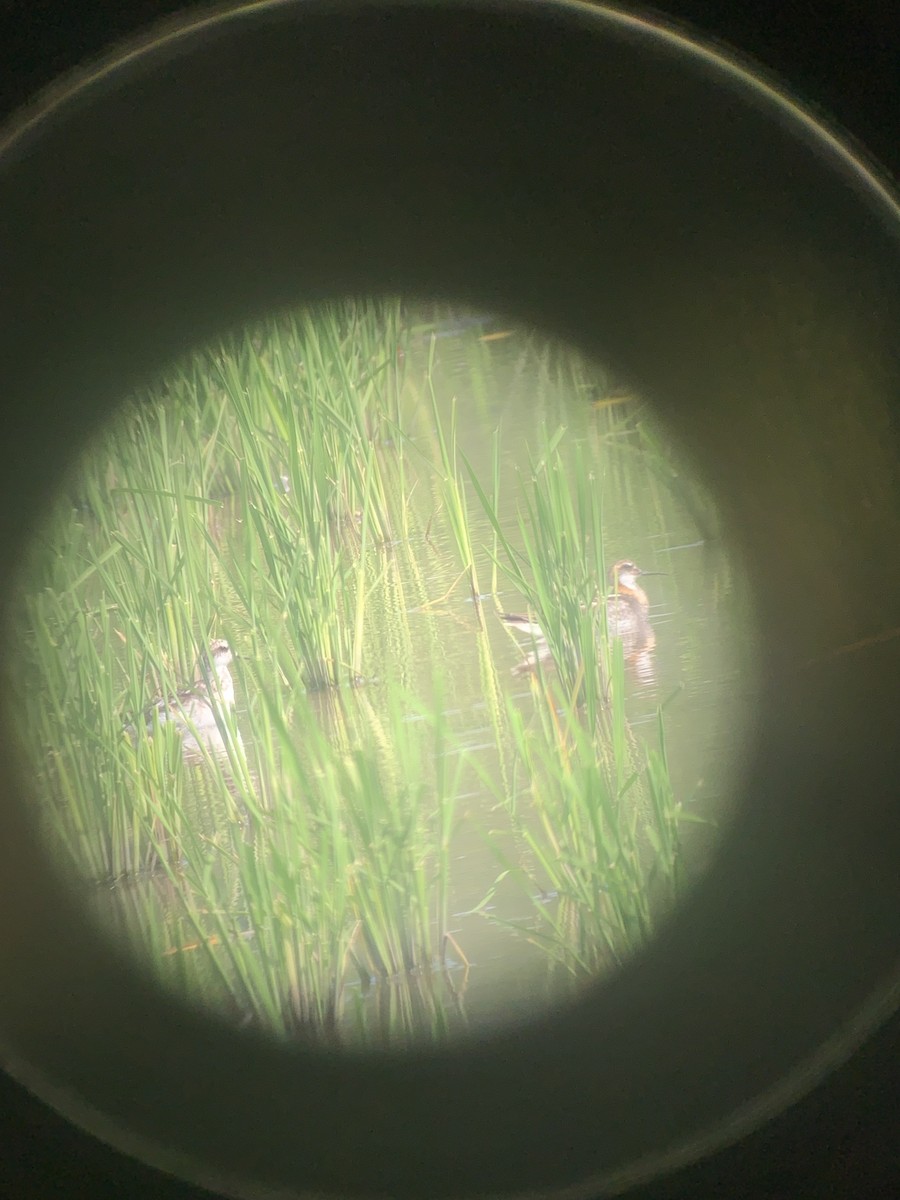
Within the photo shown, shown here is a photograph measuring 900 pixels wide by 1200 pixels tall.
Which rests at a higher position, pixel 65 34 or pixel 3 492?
pixel 65 34

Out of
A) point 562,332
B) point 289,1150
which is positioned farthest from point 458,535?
point 289,1150

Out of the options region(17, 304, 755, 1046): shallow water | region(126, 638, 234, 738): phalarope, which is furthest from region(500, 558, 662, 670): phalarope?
region(126, 638, 234, 738): phalarope

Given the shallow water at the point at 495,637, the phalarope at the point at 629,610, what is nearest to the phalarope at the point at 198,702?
the shallow water at the point at 495,637

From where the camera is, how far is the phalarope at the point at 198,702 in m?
0.55

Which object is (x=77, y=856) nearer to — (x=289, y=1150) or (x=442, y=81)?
(x=289, y=1150)

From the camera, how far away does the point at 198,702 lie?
1.83ft

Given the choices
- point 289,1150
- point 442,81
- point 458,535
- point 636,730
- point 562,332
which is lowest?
point 289,1150

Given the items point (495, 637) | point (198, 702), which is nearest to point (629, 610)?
point (495, 637)

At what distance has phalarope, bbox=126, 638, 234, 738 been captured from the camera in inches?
21.8

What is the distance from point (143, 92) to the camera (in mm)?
Answer: 449

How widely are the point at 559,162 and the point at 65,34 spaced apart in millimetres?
263

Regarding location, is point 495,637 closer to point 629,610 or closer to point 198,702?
point 629,610

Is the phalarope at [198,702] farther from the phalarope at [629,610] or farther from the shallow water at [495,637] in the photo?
the phalarope at [629,610]

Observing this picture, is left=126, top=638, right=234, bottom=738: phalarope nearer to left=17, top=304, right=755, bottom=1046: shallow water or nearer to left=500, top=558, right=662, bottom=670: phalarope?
left=17, top=304, right=755, bottom=1046: shallow water
